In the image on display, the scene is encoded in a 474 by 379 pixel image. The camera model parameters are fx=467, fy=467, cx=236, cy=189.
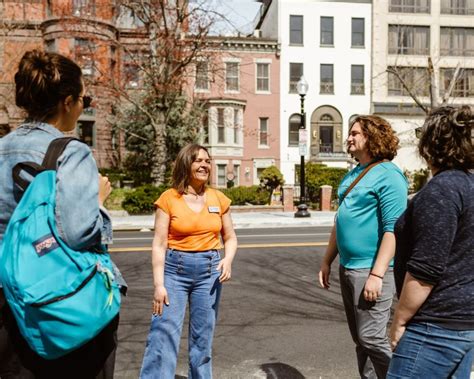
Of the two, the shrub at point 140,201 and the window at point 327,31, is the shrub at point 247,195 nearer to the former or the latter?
the shrub at point 140,201

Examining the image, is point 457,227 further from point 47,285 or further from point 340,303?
point 340,303

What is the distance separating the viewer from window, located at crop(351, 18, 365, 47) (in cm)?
3734

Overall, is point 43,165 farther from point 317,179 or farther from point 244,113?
point 244,113

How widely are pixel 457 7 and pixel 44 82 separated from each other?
144 ft

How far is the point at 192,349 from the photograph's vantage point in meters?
3.71

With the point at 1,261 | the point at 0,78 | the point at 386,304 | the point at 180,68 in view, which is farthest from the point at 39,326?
the point at 0,78

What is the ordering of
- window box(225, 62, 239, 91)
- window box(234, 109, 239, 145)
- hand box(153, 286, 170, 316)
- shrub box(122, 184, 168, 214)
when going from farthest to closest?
window box(225, 62, 239, 91)
window box(234, 109, 239, 145)
shrub box(122, 184, 168, 214)
hand box(153, 286, 170, 316)

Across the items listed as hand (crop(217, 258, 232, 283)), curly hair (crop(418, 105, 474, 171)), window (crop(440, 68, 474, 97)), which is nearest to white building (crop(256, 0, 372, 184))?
window (crop(440, 68, 474, 97))

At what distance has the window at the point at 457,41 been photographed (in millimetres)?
38469

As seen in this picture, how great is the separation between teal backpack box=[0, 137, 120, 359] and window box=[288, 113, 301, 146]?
3465 centimetres

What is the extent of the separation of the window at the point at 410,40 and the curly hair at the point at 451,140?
1525 inches

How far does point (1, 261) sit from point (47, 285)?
0.24 m

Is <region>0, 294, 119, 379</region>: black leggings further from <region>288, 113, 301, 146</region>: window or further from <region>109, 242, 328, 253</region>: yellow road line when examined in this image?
<region>288, 113, 301, 146</region>: window

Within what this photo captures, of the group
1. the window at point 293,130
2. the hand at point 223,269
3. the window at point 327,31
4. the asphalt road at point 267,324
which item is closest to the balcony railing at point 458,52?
the window at point 327,31
